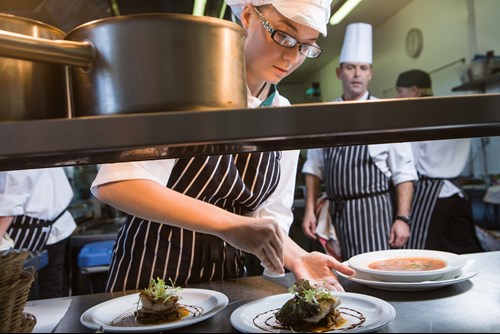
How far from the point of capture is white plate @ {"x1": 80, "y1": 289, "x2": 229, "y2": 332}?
994mm

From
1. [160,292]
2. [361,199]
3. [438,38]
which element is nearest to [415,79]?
[361,199]

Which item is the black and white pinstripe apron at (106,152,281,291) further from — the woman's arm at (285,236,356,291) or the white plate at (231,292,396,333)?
the white plate at (231,292,396,333)

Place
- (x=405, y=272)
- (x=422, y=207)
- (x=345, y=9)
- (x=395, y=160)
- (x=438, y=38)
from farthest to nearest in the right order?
(x=438, y=38) → (x=345, y=9) → (x=422, y=207) → (x=395, y=160) → (x=405, y=272)

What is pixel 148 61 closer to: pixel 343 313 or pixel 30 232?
pixel 343 313

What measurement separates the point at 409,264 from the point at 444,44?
5.51 m

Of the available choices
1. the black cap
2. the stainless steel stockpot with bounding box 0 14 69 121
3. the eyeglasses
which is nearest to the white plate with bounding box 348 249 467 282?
the eyeglasses

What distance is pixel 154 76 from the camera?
1.98 feet

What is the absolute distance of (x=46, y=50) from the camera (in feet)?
1.90

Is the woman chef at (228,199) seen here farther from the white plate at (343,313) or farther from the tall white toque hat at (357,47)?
the tall white toque hat at (357,47)

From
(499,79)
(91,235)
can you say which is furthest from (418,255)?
(499,79)

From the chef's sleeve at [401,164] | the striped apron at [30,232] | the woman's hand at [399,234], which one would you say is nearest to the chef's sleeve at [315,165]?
the chef's sleeve at [401,164]

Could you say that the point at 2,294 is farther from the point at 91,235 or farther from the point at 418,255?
the point at 91,235

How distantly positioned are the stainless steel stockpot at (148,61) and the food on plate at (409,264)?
2.98 feet

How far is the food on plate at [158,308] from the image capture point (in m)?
1.08
